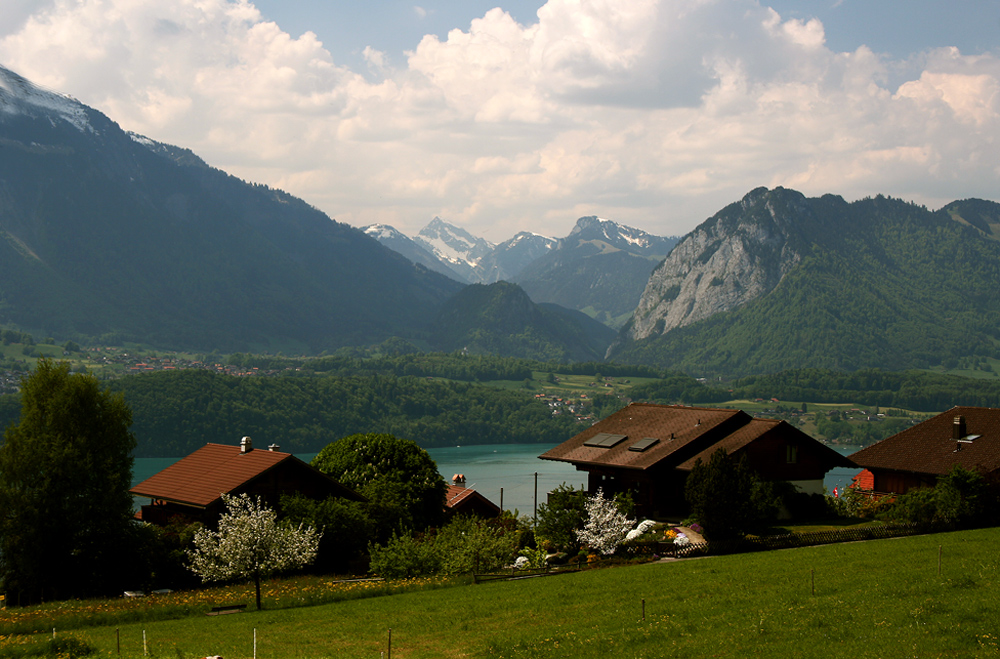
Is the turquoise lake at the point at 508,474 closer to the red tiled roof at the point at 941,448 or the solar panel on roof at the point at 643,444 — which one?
the solar panel on roof at the point at 643,444

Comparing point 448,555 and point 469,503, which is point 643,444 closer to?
point 469,503

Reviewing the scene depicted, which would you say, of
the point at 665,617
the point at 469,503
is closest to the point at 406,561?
the point at 665,617

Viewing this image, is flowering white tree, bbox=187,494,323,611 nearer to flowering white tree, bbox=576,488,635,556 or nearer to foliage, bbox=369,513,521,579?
foliage, bbox=369,513,521,579

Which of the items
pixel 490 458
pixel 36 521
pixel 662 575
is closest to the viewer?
pixel 662 575

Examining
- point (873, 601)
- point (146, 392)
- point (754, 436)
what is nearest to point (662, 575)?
point (873, 601)

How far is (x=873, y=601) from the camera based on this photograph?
62.0ft

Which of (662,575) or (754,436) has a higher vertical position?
(754,436)

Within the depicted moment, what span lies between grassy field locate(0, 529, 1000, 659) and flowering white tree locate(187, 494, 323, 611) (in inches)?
40.3

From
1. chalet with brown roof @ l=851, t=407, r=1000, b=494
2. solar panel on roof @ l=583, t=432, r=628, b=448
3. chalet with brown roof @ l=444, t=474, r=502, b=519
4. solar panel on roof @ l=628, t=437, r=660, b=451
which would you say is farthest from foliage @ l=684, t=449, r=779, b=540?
chalet with brown roof @ l=444, t=474, r=502, b=519

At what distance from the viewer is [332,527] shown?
120 feet

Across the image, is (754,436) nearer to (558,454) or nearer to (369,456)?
(558,454)

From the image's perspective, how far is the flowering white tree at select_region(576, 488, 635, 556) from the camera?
32469 mm

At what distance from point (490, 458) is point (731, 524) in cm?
Result: 15288

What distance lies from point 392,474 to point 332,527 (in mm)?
7066
